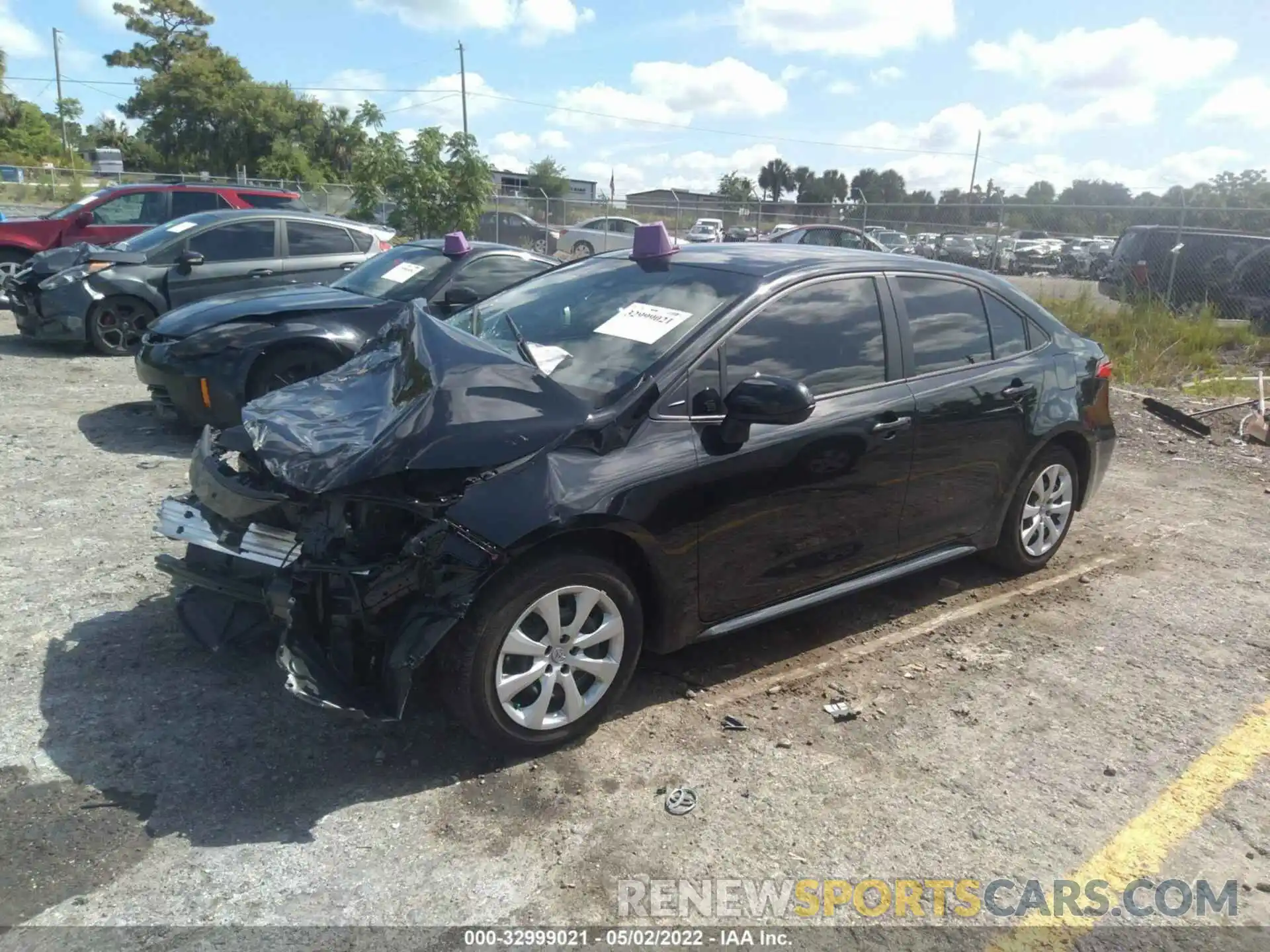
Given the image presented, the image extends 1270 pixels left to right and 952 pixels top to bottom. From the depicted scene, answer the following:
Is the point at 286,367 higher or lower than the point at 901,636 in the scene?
higher

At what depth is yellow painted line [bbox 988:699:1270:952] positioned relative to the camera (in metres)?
2.71

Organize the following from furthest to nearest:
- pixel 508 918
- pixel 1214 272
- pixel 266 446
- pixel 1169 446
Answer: pixel 1214 272, pixel 1169 446, pixel 266 446, pixel 508 918

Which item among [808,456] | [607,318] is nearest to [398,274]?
[607,318]

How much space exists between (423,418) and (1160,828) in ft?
9.23

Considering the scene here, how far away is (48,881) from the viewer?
2.71 m

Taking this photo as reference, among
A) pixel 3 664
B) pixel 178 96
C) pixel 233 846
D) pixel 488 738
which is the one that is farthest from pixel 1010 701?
pixel 178 96

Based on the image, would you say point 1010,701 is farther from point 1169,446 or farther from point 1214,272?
point 1214,272

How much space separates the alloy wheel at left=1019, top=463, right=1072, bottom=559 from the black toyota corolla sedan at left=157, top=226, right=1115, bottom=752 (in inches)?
12.8

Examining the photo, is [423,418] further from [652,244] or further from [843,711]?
[843,711]

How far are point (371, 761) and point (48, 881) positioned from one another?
0.99m

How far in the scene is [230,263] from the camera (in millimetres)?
10055

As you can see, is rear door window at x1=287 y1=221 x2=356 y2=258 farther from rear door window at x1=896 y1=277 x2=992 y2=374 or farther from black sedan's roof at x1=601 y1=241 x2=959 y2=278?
rear door window at x1=896 y1=277 x2=992 y2=374

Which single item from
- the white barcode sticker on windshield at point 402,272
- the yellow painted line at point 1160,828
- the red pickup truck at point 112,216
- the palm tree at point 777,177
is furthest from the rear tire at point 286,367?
the palm tree at point 777,177

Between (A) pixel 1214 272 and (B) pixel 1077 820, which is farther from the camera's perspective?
(A) pixel 1214 272
